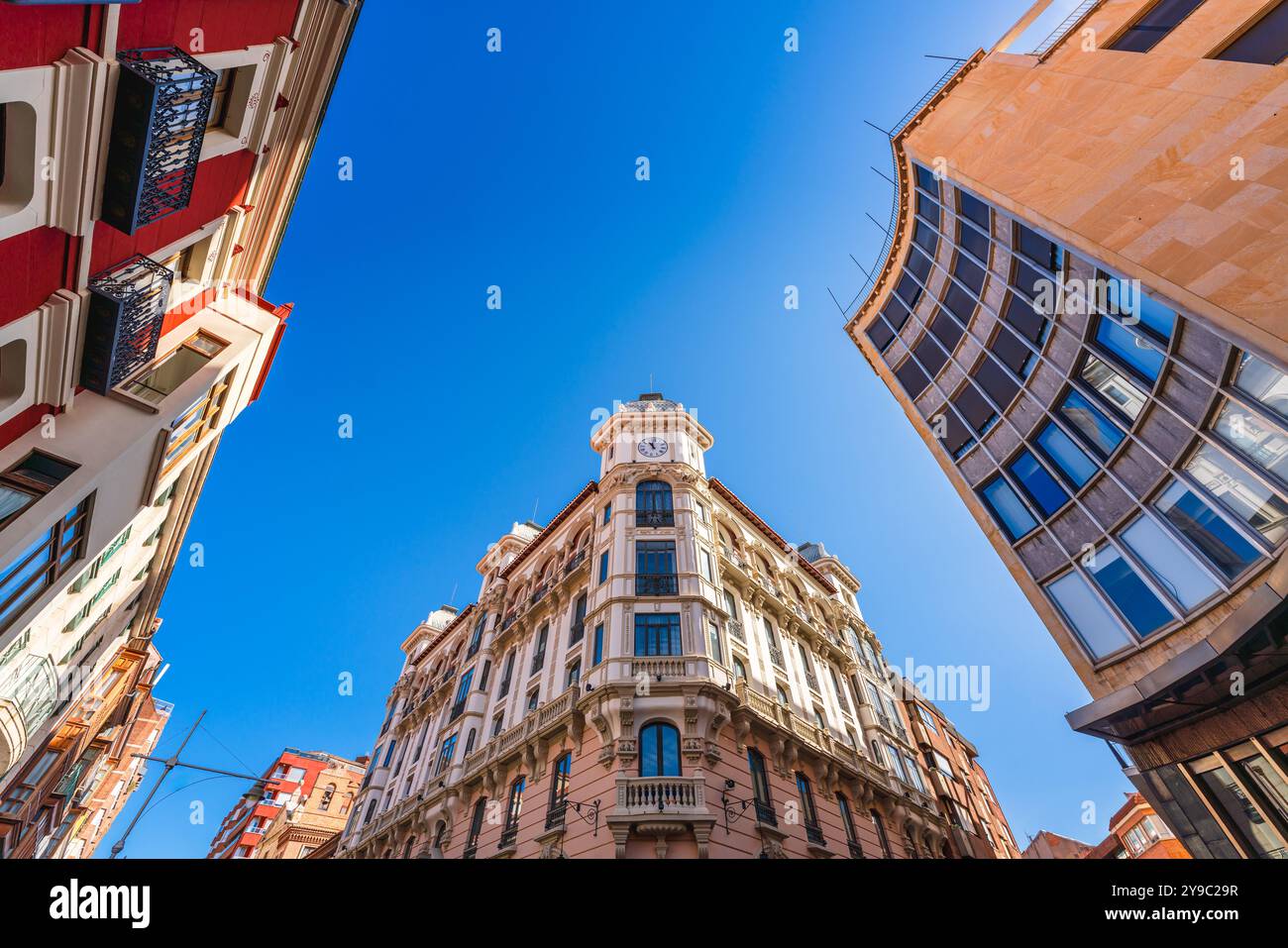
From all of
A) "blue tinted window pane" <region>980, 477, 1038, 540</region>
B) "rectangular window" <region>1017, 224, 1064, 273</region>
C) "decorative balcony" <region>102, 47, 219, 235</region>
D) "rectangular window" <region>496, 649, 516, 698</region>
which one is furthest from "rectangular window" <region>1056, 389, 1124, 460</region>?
"rectangular window" <region>496, 649, 516, 698</region>

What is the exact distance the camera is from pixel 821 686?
27.5 metres

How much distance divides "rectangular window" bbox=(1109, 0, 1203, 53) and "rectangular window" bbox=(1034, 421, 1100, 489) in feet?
30.0

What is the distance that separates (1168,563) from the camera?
12.2 meters

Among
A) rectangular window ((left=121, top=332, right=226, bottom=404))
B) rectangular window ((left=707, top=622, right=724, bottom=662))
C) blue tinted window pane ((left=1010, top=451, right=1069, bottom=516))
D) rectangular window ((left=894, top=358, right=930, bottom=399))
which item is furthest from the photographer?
rectangular window ((left=894, top=358, right=930, bottom=399))

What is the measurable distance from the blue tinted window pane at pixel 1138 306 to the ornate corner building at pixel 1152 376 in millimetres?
49

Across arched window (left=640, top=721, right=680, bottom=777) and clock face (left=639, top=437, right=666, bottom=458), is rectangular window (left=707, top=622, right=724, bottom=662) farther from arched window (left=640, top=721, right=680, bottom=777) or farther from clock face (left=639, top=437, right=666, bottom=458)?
clock face (left=639, top=437, right=666, bottom=458)

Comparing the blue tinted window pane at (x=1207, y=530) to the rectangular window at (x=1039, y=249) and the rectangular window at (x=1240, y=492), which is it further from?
the rectangular window at (x=1039, y=249)

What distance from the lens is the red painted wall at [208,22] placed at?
879 cm

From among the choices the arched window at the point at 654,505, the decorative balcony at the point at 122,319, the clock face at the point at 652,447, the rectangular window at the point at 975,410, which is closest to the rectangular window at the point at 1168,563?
the rectangular window at the point at 975,410

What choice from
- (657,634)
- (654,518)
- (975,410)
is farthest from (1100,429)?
(654,518)

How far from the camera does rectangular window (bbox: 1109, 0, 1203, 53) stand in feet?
40.6

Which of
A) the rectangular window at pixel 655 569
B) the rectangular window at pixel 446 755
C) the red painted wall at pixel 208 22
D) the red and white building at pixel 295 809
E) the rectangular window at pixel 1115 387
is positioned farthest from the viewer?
the red and white building at pixel 295 809
